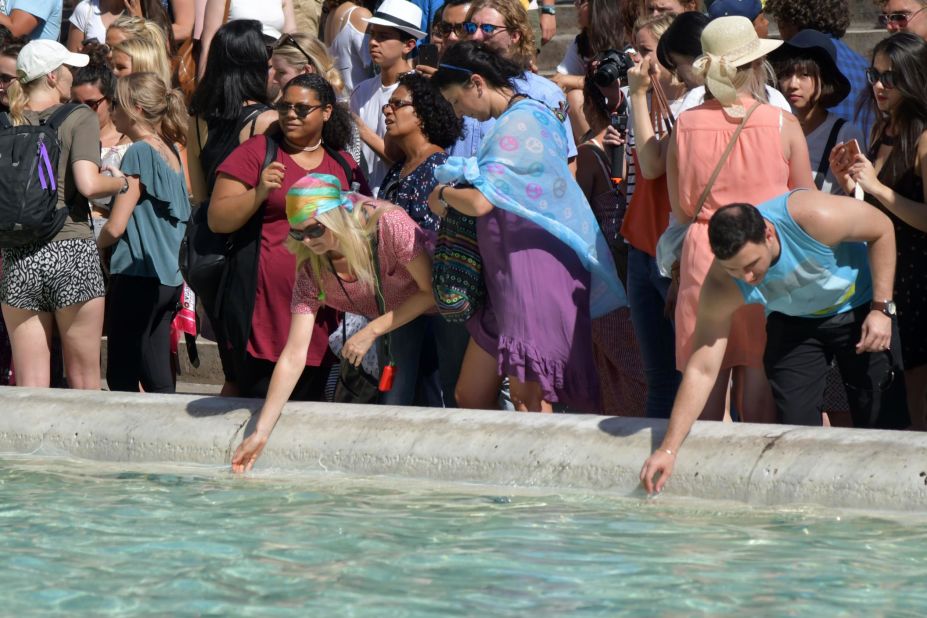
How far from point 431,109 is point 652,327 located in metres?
1.35

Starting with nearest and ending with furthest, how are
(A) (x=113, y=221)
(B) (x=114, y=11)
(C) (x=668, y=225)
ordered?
(C) (x=668, y=225)
(A) (x=113, y=221)
(B) (x=114, y=11)

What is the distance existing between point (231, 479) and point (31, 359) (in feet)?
5.01

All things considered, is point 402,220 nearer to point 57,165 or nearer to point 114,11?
point 57,165

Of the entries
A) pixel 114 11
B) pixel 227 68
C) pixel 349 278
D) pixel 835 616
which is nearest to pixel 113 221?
pixel 227 68

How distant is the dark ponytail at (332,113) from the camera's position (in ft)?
21.0

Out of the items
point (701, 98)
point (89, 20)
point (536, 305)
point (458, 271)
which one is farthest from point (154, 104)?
point (701, 98)

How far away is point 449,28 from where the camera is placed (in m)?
7.66

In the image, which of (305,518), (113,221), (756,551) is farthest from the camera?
(113,221)

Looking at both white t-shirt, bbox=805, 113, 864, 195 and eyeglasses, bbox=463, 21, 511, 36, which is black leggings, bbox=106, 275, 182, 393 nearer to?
eyeglasses, bbox=463, 21, 511, 36

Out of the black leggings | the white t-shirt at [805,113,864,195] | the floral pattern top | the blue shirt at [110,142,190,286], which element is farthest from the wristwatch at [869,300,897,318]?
the black leggings

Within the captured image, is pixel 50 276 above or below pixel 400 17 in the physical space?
below

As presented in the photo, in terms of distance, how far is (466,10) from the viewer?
24.9ft

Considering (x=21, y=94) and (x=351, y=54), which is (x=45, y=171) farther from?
(x=351, y=54)

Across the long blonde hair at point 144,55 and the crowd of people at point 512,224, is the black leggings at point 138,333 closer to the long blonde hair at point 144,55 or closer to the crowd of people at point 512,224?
the crowd of people at point 512,224
